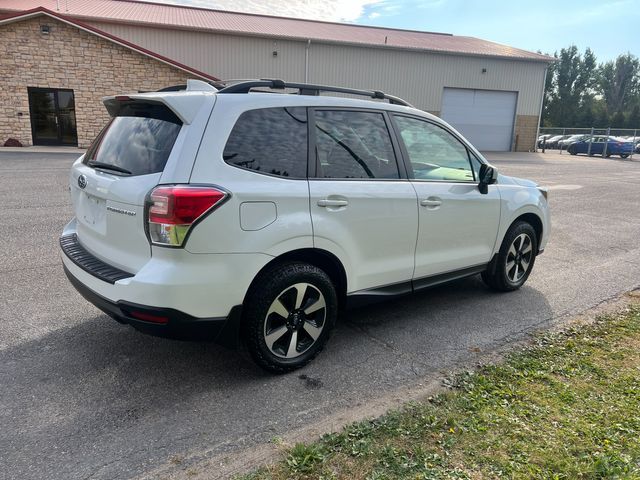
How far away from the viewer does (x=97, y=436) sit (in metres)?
2.72

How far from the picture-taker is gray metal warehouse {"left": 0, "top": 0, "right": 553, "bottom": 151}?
22.0m

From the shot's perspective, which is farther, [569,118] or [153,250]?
[569,118]

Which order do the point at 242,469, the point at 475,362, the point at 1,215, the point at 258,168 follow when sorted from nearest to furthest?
the point at 242,469
the point at 258,168
the point at 475,362
the point at 1,215

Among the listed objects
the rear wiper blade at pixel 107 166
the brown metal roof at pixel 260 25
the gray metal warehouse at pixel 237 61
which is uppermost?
the brown metal roof at pixel 260 25

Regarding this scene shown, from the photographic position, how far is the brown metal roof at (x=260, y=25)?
28.1 metres

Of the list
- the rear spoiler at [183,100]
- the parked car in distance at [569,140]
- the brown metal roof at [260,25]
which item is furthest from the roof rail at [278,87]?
the parked car in distance at [569,140]

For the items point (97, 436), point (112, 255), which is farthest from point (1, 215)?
point (97, 436)

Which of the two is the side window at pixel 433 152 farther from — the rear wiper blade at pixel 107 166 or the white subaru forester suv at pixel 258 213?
the rear wiper blade at pixel 107 166

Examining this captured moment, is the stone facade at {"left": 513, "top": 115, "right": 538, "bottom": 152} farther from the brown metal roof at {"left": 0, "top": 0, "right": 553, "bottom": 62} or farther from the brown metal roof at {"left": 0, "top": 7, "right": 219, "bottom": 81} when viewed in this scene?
the brown metal roof at {"left": 0, "top": 7, "right": 219, "bottom": 81}

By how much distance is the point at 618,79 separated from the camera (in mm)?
91312

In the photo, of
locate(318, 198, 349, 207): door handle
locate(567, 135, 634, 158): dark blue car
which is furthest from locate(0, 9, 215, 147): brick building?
locate(567, 135, 634, 158): dark blue car

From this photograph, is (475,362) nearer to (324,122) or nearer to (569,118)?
(324,122)

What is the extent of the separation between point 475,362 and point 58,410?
274 cm

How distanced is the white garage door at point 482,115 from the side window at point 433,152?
3064 cm
